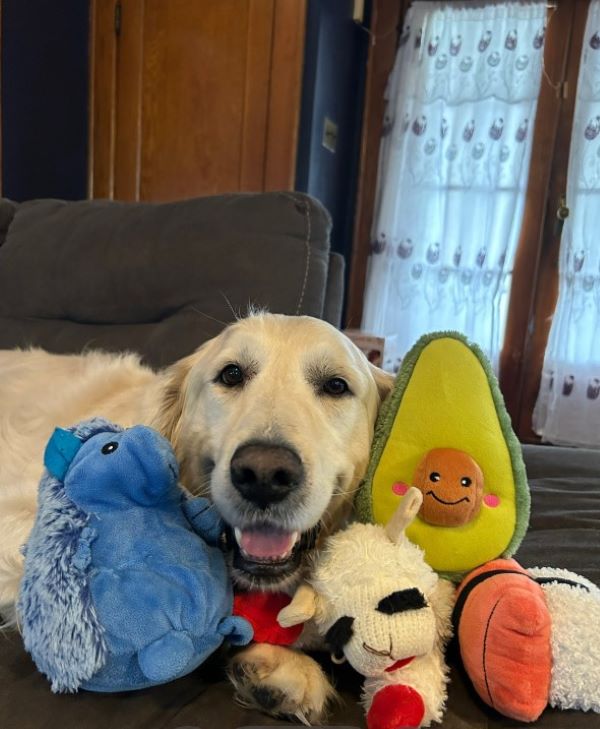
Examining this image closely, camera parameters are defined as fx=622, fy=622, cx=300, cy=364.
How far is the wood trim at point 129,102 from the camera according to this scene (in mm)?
3854

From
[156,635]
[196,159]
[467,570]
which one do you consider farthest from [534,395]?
[156,635]

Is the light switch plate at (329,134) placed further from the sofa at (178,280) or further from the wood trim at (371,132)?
the sofa at (178,280)

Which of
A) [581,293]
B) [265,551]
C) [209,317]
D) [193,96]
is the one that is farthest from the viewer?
[581,293]

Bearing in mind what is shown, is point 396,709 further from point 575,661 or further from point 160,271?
point 160,271

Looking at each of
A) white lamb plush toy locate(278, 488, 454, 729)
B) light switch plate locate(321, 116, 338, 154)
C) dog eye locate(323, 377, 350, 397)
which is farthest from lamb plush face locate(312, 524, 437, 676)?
light switch plate locate(321, 116, 338, 154)

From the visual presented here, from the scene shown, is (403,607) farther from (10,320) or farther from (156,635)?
(10,320)

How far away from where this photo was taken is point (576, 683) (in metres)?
0.77

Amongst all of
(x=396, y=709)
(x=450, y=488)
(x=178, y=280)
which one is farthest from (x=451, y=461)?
(x=178, y=280)

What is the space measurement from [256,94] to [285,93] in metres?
0.18

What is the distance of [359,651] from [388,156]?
171 inches

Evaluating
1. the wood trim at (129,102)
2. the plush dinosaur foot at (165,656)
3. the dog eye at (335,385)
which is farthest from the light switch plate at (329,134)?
the plush dinosaur foot at (165,656)

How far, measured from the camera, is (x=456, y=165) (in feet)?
14.4

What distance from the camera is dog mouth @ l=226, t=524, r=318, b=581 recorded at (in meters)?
0.94

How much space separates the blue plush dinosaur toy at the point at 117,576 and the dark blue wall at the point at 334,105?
3236mm
